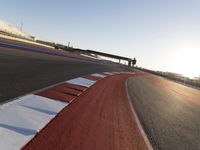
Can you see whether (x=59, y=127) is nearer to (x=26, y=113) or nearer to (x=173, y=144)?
(x=26, y=113)

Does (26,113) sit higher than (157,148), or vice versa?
(26,113)

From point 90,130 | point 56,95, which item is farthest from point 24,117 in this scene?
point 56,95

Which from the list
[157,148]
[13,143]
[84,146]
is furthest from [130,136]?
[13,143]

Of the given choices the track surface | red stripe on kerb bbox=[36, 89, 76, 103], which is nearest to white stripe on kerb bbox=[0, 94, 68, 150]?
the track surface

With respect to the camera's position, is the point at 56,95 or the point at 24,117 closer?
the point at 24,117

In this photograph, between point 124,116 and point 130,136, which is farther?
point 124,116

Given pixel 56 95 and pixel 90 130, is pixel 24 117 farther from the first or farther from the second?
pixel 56 95

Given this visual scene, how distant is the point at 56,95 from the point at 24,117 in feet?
9.19

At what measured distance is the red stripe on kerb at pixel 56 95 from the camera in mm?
7884

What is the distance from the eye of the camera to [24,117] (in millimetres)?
5465

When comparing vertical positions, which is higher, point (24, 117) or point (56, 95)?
point (56, 95)

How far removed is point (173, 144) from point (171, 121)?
246 cm

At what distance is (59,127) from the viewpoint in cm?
535

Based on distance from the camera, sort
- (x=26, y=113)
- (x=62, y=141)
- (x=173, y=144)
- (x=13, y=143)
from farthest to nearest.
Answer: (x=173, y=144)
(x=26, y=113)
(x=62, y=141)
(x=13, y=143)
